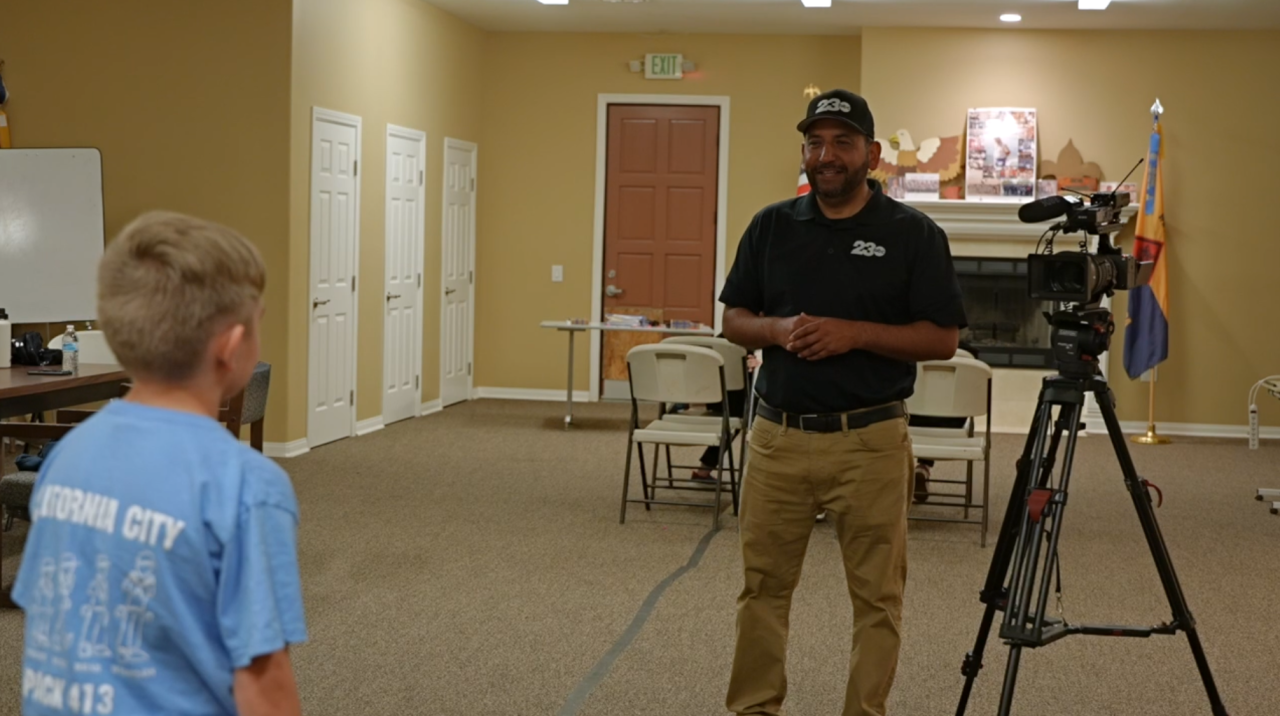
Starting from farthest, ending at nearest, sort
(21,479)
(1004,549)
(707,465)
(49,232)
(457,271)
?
(457,271) < (49,232) < (707,465) < (21,479) < (1004,549)

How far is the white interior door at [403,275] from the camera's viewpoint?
31.6 feet

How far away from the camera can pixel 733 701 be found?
10.1ft

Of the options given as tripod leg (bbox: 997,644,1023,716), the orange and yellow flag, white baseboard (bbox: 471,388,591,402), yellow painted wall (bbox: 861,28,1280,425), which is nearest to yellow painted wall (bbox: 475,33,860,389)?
white baseboard (bbox: 471,388,591,402)

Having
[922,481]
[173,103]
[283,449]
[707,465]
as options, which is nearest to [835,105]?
[922,481]

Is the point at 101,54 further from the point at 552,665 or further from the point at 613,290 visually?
the point at 552,665

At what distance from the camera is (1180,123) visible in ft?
33.5

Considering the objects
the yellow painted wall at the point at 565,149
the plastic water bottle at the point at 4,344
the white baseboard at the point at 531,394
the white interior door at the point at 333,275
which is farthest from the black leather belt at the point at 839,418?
the white baseboard at the point at 531,394

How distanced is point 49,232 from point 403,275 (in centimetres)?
265

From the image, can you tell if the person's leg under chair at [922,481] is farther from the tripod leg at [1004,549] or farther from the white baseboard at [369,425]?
the white baseboard at [369,425]

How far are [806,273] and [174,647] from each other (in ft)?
6.26

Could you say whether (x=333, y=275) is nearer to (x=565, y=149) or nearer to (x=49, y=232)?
(x=49, y=232)

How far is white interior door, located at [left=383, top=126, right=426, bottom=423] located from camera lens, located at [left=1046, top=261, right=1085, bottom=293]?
23.1ft

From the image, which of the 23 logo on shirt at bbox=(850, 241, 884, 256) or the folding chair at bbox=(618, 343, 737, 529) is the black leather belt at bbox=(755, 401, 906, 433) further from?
the folding chair at bbox=(618, 343, 737, 529)

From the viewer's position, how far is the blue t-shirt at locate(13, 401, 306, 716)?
134 cm
